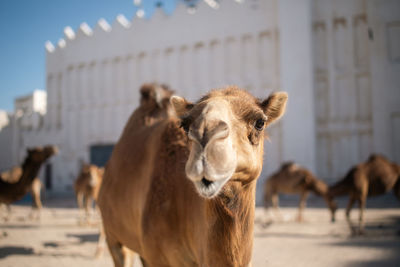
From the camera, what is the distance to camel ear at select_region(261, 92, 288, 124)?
2.18m

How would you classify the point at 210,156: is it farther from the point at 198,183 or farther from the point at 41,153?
the point at 41,153

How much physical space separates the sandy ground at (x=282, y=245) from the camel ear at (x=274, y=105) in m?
4.02

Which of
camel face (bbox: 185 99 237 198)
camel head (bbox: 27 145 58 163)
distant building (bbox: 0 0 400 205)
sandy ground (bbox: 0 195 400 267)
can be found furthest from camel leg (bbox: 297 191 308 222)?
camel face (bbox: 185 99 237 198)

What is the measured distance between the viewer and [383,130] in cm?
1681

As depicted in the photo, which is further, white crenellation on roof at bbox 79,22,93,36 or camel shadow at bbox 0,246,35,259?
white crenellation on roof at bbox 79,22,93,36

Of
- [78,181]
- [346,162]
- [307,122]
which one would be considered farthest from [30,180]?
[346,162]

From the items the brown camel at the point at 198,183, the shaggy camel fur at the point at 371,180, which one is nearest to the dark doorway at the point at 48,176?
the shaggy camel fur at the point at 371,180

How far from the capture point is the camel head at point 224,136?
1474 millimetres

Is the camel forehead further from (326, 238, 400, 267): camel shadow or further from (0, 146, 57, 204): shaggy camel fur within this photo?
(0, 146, 57, 204): shaggy camel fur

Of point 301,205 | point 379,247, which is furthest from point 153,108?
point 301,205

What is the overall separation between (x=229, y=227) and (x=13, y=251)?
6008 millimetres

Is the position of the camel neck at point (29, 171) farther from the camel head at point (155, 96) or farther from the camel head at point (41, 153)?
the camel head at point (155, 96)

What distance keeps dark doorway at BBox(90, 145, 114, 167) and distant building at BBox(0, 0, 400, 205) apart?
0.08 m

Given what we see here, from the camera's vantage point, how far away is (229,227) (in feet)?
6.25
